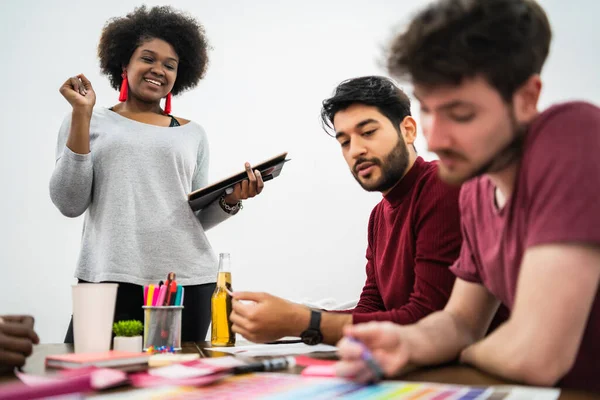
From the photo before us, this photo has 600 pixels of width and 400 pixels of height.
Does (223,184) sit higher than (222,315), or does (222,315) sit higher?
(223,184)

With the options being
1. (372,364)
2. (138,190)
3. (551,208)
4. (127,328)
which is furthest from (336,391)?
(138,190)

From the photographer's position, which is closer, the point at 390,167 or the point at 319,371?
the point at 319,371

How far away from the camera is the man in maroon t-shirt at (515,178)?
668 millimetres

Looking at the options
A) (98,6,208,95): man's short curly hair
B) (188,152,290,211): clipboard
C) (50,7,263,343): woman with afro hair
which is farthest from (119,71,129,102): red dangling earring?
(188,152,290,211): clipboard

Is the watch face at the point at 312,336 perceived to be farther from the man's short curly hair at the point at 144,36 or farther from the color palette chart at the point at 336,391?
the man's short curly hair at the point at 144,36

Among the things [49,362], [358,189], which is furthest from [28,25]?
[49,362]

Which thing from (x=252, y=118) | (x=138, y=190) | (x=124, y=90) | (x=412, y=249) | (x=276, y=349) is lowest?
(x=276, y=349)

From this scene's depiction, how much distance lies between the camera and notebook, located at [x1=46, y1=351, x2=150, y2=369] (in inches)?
32.9

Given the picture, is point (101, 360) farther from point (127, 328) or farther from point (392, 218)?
point (392, 218)

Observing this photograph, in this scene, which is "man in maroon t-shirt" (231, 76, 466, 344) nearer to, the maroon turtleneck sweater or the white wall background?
the maroon turtleneck sweater

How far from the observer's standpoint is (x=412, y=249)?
1.37 meters

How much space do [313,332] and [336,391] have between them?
1.51ft

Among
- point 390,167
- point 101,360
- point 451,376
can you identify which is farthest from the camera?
point 390,167

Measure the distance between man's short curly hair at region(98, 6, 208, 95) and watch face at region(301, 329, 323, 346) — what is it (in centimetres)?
132
